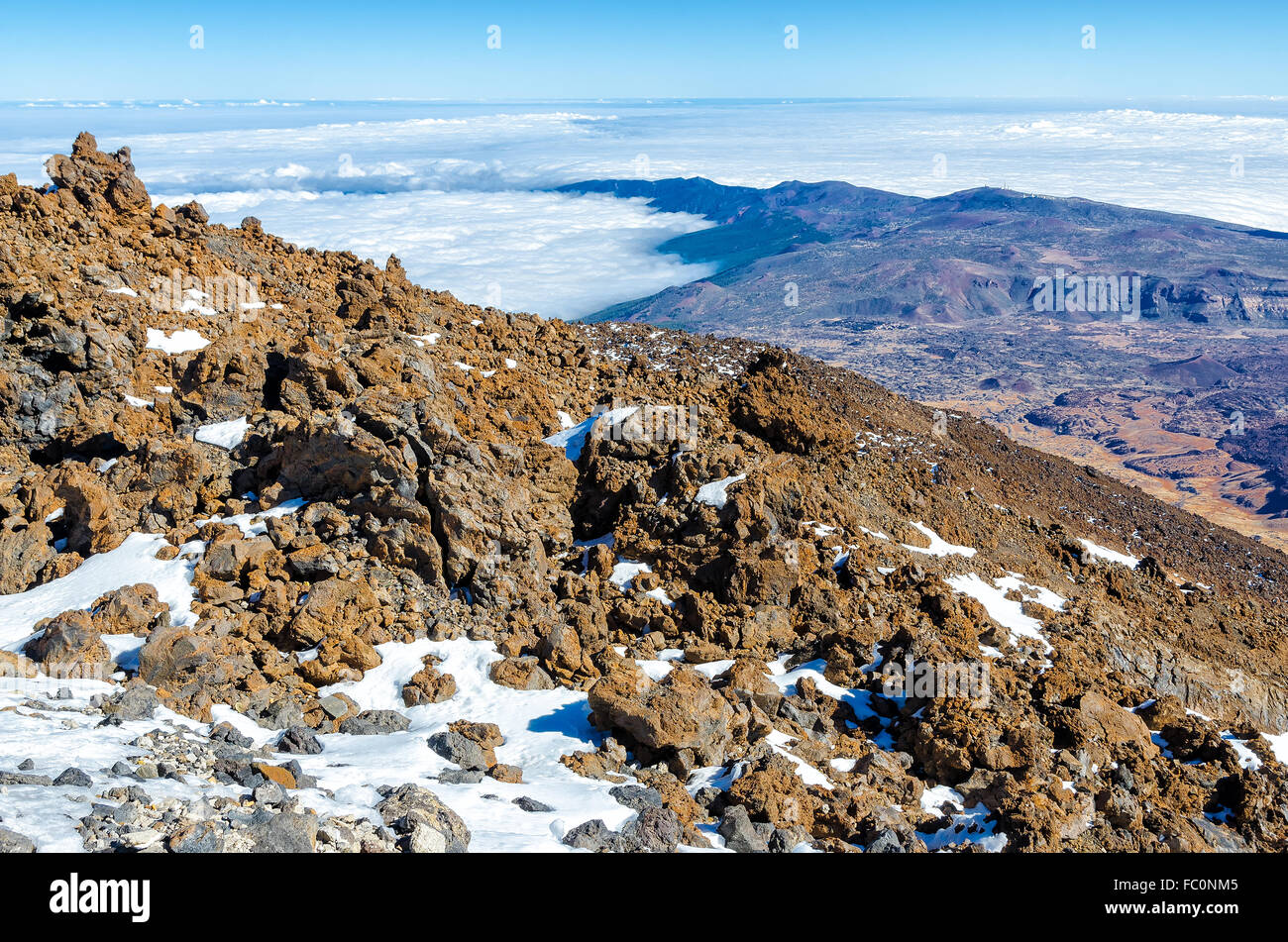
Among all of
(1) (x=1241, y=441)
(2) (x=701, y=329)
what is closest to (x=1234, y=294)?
(1) (x=1241, y=441)

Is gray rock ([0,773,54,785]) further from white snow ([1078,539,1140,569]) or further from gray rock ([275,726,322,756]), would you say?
white snow ([1078,539,1140,569])

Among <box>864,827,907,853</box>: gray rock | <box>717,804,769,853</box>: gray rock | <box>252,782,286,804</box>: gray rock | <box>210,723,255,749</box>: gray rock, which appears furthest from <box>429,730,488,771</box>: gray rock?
<box>864,827,907,853</box>: gray rock

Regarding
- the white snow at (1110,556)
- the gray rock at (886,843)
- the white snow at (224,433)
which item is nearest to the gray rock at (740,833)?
the gray rock at (886,843)

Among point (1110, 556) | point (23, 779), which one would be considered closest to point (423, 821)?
point (23, 779)

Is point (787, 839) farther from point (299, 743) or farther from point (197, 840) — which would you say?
point (299, 743)

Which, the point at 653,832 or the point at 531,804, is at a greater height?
the point at 531,804
